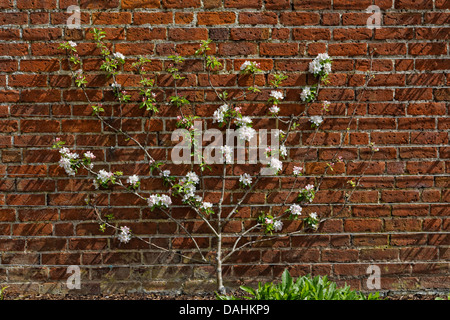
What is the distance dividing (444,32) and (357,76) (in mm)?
567

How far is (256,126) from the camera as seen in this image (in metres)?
2.39

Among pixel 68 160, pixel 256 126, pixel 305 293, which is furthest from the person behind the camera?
pixel 256 126

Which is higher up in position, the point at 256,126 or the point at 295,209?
the point at 256,126

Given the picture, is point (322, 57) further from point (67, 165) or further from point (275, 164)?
point (67, 165)

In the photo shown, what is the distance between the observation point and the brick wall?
2332 millimetres

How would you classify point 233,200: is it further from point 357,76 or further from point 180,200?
point 357,76

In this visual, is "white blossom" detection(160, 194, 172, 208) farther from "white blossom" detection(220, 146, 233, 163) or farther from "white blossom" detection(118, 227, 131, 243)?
"white blossom" detection(220, 146, 233, 163)

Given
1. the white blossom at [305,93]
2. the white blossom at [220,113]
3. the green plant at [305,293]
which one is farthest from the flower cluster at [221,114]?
the green plant at [305,293]

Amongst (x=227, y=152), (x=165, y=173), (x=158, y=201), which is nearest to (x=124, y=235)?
(x=158, y=201)

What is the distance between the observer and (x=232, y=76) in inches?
93.3

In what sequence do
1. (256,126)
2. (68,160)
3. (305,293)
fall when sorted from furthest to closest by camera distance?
1. (256,126)
2. (68,160)
3. (305,293)

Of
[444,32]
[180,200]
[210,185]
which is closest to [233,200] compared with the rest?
[210,185]

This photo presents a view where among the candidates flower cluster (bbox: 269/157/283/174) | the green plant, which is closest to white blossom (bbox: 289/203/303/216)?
flower cluster (bbox: 269/157/283/174)

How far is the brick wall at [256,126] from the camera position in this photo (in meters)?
2.33
